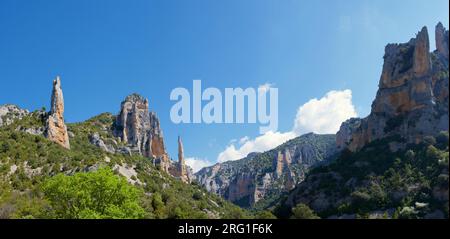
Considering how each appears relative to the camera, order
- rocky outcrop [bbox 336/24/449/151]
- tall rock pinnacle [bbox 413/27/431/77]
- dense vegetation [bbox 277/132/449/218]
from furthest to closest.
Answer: tall rock pinnacle [bbox 413/27/431/77] → rocky outcrop [bbox 336/24/449/151] → dense vegetation [bbox 277/132/449/218]

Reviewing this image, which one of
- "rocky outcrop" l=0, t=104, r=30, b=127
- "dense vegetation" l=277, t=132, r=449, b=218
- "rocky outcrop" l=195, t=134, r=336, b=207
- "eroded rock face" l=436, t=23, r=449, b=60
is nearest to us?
"eroded rock face" l=436, t=23, r=449, b=60

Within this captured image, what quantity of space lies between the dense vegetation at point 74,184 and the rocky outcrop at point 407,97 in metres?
31.0

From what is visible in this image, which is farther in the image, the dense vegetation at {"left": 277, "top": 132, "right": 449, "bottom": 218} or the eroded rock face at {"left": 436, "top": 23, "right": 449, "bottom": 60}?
the dense vegetation at {"left": 277, "top": 132, "right": 449, "bottom": 218}

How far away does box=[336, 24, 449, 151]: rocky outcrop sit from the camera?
60875 mm

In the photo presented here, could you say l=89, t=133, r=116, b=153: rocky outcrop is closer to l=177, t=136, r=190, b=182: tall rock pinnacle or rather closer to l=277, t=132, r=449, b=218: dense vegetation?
l=177, t=136, r=190, b=182: tall rock pinnacle

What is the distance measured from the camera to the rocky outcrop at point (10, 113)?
73.7 m

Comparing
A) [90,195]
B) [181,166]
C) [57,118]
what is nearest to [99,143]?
[57,118]

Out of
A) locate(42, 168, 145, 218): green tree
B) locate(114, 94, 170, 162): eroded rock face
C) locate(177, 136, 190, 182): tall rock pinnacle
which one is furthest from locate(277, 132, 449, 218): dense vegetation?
locate(114, 94, 170, 162): eroded rock face

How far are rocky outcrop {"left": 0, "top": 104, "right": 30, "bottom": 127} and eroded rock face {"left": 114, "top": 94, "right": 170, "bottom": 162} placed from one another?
2354 cm

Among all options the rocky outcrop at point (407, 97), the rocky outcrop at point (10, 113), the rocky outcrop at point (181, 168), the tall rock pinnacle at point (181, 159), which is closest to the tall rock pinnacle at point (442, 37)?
the rocky outcrop at point (407, 97)

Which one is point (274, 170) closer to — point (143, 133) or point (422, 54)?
point (143, 133)

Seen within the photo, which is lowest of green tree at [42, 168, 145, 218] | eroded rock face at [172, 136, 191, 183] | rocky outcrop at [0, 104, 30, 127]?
green tree at [42, 168, 145, 218]

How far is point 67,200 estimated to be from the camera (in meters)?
23.3

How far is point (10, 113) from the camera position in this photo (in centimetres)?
7900
